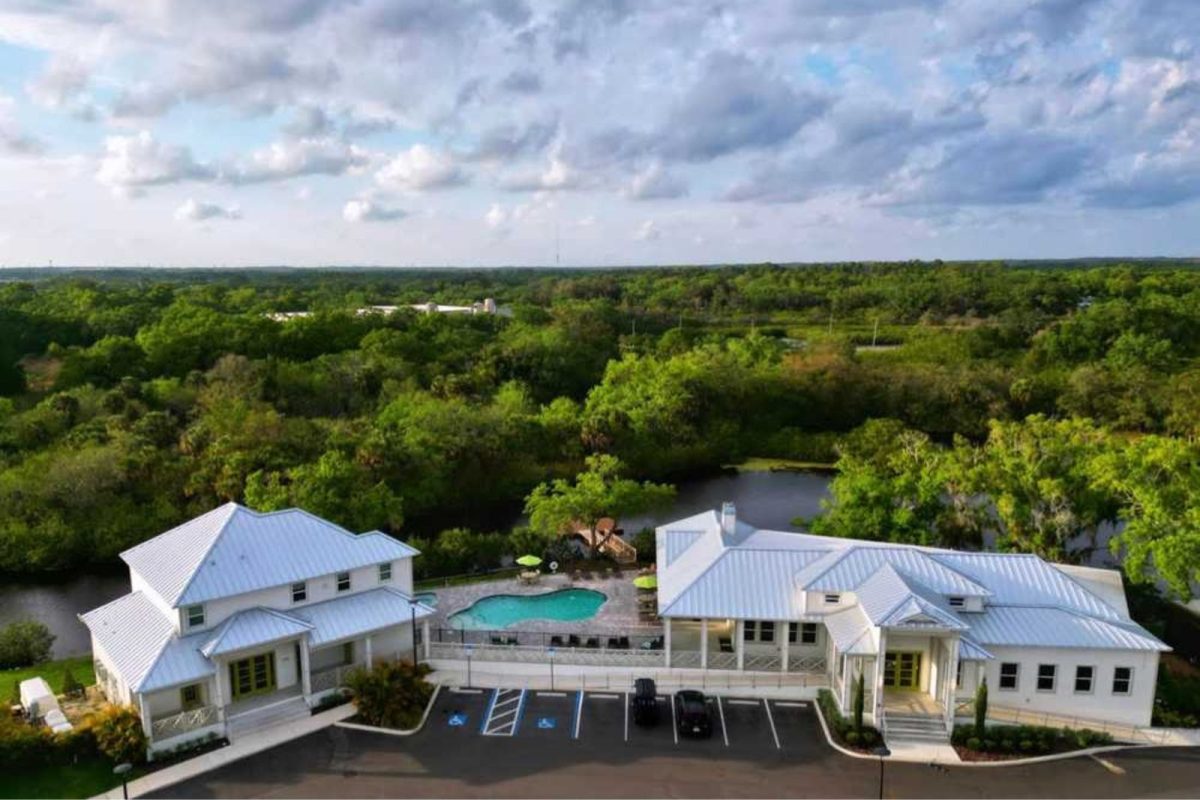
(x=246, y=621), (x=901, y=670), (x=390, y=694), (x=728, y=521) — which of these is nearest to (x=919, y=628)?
(x=901, y=670)

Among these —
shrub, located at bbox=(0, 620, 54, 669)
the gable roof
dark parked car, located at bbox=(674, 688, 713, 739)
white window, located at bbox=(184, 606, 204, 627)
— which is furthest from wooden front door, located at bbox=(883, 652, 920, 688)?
shrub, located at bbox=(0, 620, 54, 669)

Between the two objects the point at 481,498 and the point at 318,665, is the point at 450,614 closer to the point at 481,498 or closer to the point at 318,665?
the point at 318,665

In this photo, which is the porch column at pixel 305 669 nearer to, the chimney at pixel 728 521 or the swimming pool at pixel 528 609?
the swimming pool at pixel 528 609

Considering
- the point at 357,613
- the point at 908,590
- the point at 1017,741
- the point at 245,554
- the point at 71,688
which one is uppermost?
the point at 245,554

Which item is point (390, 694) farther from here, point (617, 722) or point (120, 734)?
point (120, 734)

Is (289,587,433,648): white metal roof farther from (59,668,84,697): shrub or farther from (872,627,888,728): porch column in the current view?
(872,627,888,728): porch column

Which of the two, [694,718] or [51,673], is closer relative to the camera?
[694,718]
